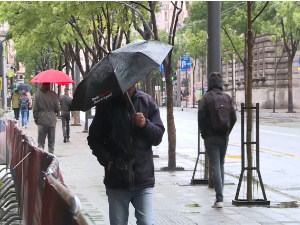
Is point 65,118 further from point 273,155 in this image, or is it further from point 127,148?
point 127,148

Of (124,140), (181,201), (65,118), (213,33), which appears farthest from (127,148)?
(65,118)

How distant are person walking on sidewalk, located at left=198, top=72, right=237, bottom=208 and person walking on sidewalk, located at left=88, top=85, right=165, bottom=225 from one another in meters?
3.47

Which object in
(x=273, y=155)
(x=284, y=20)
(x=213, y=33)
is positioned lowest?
(x=273, y=155)

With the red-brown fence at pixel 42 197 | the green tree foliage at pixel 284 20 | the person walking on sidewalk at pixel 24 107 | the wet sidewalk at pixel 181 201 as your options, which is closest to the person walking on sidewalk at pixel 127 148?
the red-brown fence at pixel 42 197

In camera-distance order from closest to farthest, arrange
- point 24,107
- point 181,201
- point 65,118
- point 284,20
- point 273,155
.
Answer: point 181,201 → point 273,155 → point 65,118 → point 24,107 → point 284,20

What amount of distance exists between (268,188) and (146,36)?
6.44 metres

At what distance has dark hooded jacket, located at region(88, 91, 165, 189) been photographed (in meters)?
4.95

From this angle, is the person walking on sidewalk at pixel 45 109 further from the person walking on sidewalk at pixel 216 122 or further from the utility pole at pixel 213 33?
the person walking on sidewalk at pixel 216 122

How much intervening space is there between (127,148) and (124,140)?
65mm

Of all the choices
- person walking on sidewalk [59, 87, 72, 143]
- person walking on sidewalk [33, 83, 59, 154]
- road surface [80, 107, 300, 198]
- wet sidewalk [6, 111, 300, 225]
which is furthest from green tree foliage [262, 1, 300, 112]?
person walking on sidewalk [33, 83, 59, 154]

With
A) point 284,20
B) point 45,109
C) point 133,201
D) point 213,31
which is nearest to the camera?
point 133,201

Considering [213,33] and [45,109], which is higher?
[213,33]

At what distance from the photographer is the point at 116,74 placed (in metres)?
4.99

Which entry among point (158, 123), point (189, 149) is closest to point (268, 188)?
point (158, 123)
